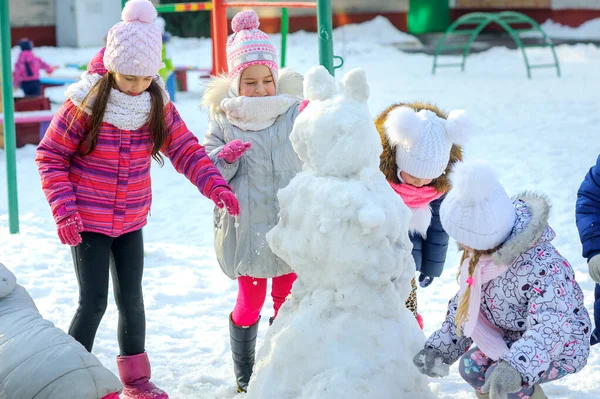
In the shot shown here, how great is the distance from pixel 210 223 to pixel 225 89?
9.39ft

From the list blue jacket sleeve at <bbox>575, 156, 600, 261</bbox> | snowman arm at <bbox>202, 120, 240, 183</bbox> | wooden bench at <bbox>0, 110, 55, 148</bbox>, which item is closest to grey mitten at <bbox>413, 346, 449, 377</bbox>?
blue jacket sleeve at <bbox>575, 156, 600, 261</bbox>

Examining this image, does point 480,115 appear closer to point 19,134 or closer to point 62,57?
point 19,134

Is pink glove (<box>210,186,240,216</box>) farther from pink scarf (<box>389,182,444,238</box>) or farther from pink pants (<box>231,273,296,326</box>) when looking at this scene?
pink scarf (<box>389,182,444,238</box>)

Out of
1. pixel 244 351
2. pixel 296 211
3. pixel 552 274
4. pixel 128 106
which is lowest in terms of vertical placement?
pixel 244 351

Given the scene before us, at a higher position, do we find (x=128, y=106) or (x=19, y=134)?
(x=128, y=106)

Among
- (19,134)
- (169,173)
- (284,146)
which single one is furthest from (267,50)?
(19,134)

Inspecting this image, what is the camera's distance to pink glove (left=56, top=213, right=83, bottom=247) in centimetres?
299

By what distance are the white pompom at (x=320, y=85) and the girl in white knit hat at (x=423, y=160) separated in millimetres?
631

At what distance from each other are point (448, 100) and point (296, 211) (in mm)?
8261

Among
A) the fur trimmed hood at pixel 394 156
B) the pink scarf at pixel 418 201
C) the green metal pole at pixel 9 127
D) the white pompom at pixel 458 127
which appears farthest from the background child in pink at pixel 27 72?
the white pompom at pixel 458 127

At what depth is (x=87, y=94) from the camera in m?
3.11

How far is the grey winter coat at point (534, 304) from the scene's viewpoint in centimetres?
243

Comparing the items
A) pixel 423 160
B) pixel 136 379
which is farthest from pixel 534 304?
pixel 136 379

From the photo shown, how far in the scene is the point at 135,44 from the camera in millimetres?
3068
